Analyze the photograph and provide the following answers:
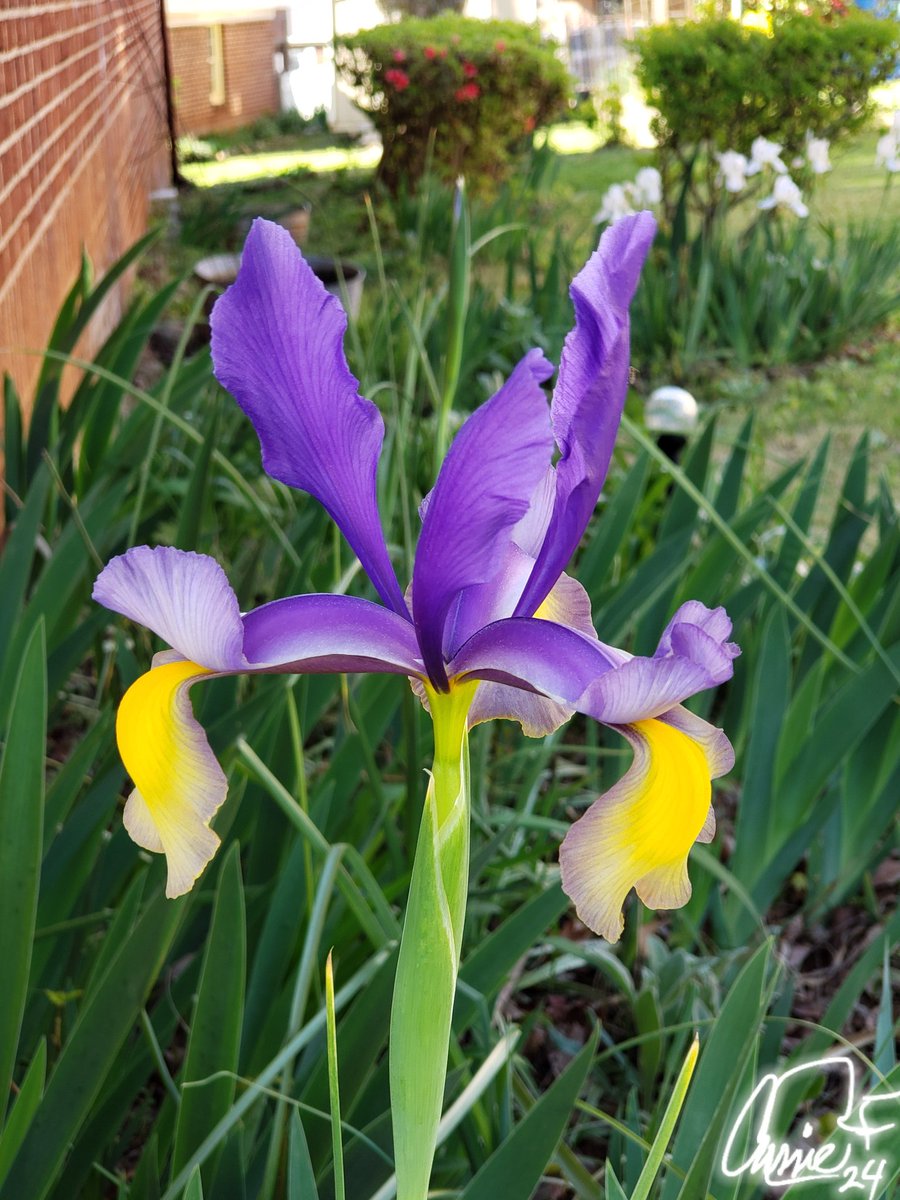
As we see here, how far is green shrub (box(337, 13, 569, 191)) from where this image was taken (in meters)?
6.81

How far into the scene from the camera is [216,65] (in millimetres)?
12578

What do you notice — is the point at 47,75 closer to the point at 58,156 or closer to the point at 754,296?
the point at 58,156

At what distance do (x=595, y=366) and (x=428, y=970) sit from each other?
0.26 meters

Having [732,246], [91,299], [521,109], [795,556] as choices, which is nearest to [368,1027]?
[795,556]

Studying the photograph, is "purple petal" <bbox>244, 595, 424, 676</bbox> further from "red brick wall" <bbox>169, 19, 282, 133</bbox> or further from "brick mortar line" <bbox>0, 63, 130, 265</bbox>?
"red brick wall" <bbox>169, 19, 282, 133</bbox>

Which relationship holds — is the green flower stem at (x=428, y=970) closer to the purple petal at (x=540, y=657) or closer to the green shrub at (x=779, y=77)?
the purple petal at (x=540, y=657)

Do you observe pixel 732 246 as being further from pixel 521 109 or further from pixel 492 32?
pixel 492 32

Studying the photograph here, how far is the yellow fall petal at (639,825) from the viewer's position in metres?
0.49

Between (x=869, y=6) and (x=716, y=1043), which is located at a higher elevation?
(x=869, y=6)

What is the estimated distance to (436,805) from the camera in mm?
502

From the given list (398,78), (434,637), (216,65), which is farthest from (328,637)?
(216,65)

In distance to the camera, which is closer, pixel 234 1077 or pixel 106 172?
pixel 234 1077

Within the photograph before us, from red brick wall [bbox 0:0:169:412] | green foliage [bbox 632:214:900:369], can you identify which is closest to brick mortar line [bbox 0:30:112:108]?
red brick wall [bbox 0:0:169:412]

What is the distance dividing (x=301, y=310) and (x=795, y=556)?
1357 millimetres
